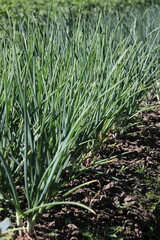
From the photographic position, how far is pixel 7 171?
1327 mm

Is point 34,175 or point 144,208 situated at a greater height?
point 34,175

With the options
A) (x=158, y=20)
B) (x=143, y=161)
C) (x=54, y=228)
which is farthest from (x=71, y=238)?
(x=158, y=20)

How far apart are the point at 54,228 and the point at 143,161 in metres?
0.89

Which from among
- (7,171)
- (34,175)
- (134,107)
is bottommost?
(134,107)

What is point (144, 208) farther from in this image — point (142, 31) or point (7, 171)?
point (142, 31)

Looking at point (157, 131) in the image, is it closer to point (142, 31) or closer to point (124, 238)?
point (142, 31)

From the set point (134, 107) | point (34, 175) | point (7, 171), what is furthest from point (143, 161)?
point (7, 171)

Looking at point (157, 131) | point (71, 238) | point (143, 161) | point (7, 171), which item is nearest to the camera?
point (7, 171)

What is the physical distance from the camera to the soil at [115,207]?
65.5 inches

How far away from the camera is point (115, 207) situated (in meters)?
1.90

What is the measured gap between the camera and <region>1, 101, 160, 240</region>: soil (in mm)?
1663

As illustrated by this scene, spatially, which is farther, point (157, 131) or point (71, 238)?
point (157, 131)

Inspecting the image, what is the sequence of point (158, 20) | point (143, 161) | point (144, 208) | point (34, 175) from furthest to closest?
point (158, 20), point (143, 161), point (144, 208), point (34, 175)

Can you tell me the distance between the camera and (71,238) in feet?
5.32
